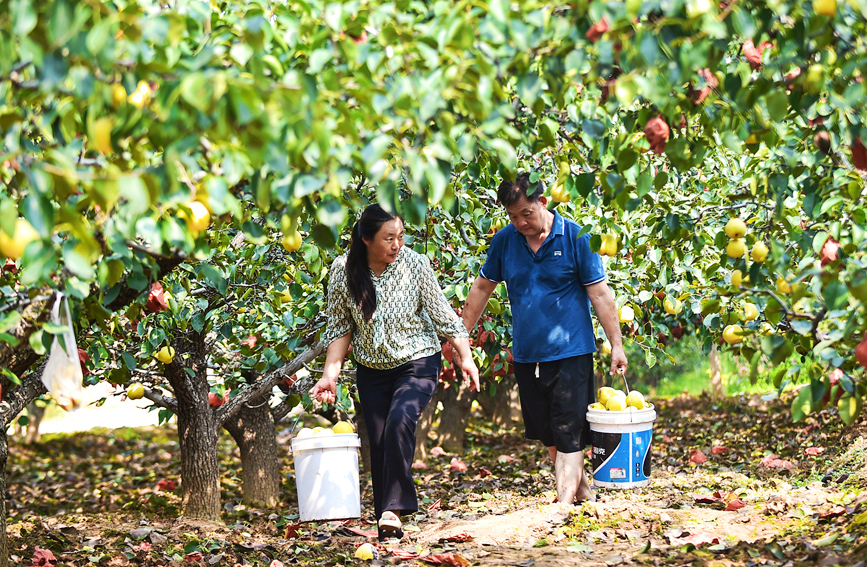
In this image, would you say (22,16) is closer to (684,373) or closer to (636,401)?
(636,401)

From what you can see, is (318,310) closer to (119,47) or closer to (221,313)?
(221,313)

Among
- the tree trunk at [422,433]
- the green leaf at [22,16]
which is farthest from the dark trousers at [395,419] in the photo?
the tree trunk at [422,433]

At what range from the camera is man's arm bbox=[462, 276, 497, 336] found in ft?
13.2

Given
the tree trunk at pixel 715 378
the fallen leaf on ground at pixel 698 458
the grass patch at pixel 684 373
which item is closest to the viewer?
the fallen leaf on ground at pixel 698 458

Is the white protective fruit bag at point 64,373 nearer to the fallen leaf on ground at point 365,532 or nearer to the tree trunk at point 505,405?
the fallen leaf on ground at point 365,532

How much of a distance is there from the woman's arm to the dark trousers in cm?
12

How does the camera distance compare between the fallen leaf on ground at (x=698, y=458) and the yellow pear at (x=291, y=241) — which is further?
the fallen leaf on ground at (x=698, y=458)

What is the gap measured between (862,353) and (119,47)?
6.17 ft

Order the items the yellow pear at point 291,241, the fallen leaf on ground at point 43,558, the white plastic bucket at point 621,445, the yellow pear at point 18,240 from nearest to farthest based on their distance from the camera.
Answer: the yellow pear at point 18,240, the yellow pear at point 291,241, the fallen leaf on ground at point 43,558, the white plastic bucket at point 621,445

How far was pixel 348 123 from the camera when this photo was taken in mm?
1600

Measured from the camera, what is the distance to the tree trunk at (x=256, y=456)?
5.92 metres

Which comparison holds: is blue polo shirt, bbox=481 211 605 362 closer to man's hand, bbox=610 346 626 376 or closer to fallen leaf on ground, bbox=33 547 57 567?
man's hand, bbox=610 346 626 376

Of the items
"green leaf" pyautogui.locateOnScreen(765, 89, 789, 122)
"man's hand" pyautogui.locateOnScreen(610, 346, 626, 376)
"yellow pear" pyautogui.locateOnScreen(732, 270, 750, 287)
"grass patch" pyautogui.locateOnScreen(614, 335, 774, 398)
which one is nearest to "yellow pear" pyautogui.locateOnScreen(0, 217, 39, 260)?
"green leaf" pyautogui.locateOnScreen(765, 89, 789, 122)

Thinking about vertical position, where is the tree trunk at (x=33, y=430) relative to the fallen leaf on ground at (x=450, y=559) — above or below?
below
